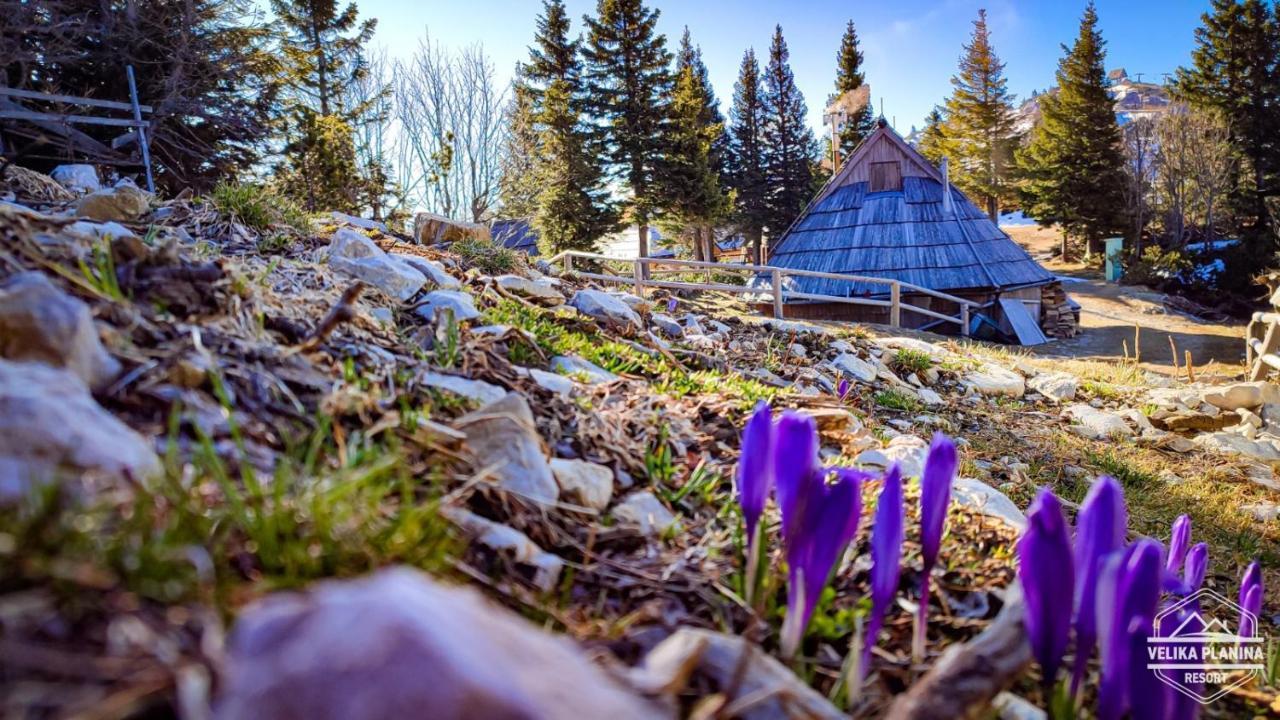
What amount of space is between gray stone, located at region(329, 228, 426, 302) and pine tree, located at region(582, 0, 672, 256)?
24235 mm

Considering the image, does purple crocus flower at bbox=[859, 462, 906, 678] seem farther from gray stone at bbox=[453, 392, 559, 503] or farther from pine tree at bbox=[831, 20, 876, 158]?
pine tree at bbox=[831, 20, 876, 158]

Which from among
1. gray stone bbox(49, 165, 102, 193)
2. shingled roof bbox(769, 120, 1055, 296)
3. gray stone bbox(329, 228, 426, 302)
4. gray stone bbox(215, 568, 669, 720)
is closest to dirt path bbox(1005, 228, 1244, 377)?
shingled roof bbox(769, 120, 1055, 296)

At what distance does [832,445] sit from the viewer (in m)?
2.68

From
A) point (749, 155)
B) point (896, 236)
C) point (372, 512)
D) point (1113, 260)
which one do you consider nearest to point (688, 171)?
point (896, 236)

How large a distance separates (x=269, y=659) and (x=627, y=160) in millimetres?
27450

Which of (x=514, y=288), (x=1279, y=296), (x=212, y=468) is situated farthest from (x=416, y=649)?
(x=1279, y=296)

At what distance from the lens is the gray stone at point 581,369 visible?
259cm

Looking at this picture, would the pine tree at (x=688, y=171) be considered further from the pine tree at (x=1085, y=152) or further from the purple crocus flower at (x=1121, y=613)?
the purple crocus flower at (x=1121, y=613)

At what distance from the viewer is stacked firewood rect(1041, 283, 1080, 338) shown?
19.9 metres

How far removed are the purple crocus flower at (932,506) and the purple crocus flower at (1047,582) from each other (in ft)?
0.75

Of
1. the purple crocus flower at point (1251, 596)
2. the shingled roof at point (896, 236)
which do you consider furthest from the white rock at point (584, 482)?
the shingled roof at point (896, 236)

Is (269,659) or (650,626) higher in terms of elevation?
(269,659)

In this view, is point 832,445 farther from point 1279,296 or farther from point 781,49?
point 781,49

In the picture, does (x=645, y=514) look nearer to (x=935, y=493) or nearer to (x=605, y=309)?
(x=935, y=493)
